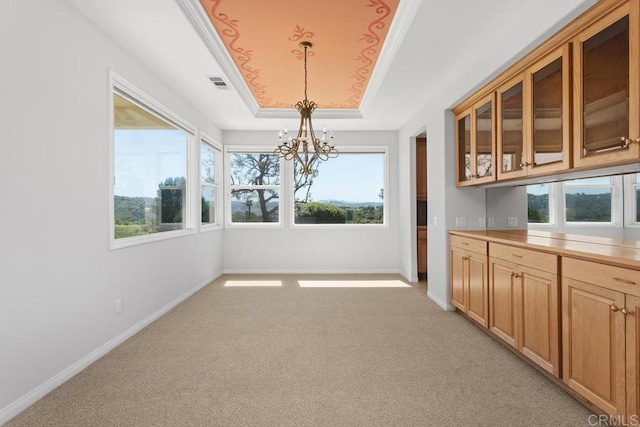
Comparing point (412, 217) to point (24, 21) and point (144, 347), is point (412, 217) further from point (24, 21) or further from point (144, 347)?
point (24, 21)

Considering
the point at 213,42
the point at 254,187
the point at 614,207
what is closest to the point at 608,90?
the point at 614,207

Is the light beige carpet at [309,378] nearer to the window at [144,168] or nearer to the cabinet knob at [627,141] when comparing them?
the window at [144,168]

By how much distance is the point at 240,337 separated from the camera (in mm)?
3324

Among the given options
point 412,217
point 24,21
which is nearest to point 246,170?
point 412,217

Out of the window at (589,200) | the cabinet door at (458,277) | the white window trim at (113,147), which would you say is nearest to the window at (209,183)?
the white window trim at (113,147)

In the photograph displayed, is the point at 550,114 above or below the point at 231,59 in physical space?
below

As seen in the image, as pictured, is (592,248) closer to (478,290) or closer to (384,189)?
(478,290)

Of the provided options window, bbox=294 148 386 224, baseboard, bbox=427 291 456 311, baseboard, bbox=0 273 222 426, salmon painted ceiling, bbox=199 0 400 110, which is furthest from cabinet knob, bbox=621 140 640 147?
window, bbox=294 148 386 224

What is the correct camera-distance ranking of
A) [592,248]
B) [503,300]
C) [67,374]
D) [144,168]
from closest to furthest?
[592,248]
[67,374]
[503,300]
[144,168]

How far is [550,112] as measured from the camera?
2.56 meters

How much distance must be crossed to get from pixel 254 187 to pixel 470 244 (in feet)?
13.8

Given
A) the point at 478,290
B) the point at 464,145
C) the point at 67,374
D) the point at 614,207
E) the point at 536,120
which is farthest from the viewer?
the point at 464,145

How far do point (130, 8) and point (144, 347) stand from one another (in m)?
2.69

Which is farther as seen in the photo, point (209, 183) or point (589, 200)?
point (209, 183)
